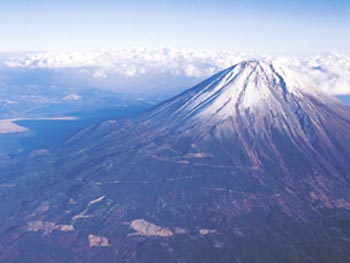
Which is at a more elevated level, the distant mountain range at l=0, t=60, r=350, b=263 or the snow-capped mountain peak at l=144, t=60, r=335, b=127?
the snow-capped mountain peak at l=144, t=60, r=335, b=127

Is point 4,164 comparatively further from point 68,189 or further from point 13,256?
point 13,256

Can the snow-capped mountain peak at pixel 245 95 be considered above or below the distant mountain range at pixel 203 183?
above

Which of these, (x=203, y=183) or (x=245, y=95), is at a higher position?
(x=245, y=95)

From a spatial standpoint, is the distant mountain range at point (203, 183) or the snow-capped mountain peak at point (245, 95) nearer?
the distant mountain range at point (203, 183)

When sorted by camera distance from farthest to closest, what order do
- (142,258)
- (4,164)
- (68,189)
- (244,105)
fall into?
(4,164), (244,105), (68,189), (142,258)

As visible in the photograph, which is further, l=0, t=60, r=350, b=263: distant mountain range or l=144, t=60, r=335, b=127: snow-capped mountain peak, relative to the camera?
l=144, t=60, r=335, b=127: snow-capped mountain peak

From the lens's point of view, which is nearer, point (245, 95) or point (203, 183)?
point (203, 183)

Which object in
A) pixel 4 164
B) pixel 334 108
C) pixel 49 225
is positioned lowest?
pixel 4 164

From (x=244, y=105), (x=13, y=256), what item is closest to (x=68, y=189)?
(x=13, y=256)
